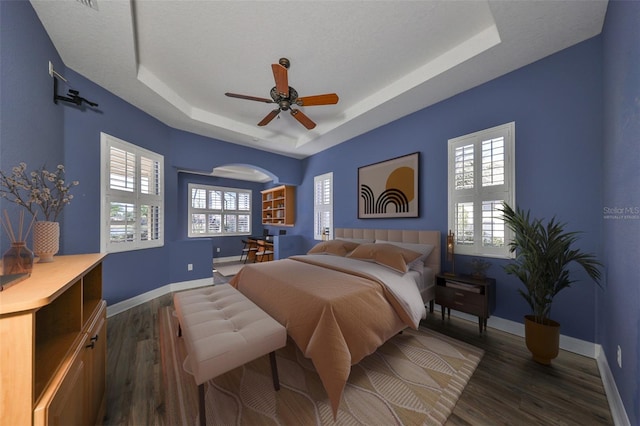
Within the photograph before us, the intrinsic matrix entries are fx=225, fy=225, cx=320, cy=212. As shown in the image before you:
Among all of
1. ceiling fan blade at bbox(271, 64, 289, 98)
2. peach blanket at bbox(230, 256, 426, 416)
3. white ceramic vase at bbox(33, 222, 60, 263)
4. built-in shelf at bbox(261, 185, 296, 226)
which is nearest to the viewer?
white ceramic vase at bbox(33, 222, 60, 263)

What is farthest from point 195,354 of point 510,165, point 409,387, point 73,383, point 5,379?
point 510,165

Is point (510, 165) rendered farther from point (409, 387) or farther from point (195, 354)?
point (195, 354)

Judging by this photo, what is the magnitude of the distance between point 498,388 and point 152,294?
448 centimetres

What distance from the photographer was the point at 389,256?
9.07ft

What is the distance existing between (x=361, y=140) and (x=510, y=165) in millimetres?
2425

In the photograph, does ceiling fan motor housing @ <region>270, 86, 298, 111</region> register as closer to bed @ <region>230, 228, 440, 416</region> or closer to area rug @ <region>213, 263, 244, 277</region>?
bed @ <region>230, 228, 440, 416</region>

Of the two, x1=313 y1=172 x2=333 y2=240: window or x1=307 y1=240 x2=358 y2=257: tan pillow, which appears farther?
x1=313 y1=172 x2=333 y2=240: window

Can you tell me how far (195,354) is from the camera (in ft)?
4.44

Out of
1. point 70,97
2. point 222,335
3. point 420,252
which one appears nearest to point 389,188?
point 420,252

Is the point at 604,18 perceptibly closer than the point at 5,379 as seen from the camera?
No

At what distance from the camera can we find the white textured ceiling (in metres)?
Answer: 1.92

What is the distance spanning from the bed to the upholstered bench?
231 mm

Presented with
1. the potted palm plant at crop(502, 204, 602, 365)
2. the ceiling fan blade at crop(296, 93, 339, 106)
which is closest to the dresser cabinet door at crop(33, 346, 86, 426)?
the ceiling fan blade at crop(296, 93, 339, 106)

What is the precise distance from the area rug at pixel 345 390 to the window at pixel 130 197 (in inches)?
70.4
